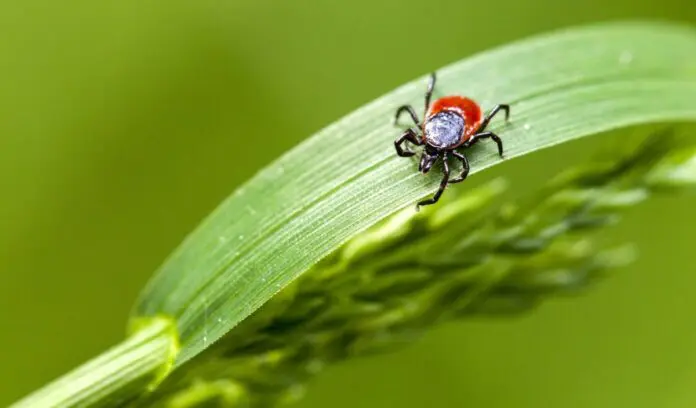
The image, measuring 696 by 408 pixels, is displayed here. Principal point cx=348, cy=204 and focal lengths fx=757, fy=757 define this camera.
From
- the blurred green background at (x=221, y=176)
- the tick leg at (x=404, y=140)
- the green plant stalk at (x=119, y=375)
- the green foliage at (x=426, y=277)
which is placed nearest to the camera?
the green plant stalk at (x=119, y=375)

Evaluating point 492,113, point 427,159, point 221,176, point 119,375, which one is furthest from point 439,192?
point 221,176

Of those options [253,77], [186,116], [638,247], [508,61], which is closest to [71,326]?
[186,116]

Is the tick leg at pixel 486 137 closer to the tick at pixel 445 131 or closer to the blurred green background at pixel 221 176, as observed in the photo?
the tick at pixel 445 131

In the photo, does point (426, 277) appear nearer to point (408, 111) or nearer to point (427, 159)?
point (427, 159)

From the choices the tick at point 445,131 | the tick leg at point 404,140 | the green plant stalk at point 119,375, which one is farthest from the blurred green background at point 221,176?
the green plant stalk at point 119,375

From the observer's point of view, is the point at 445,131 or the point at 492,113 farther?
the point at 445,131

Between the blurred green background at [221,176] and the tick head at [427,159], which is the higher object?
the blurred green background at [221,176]
